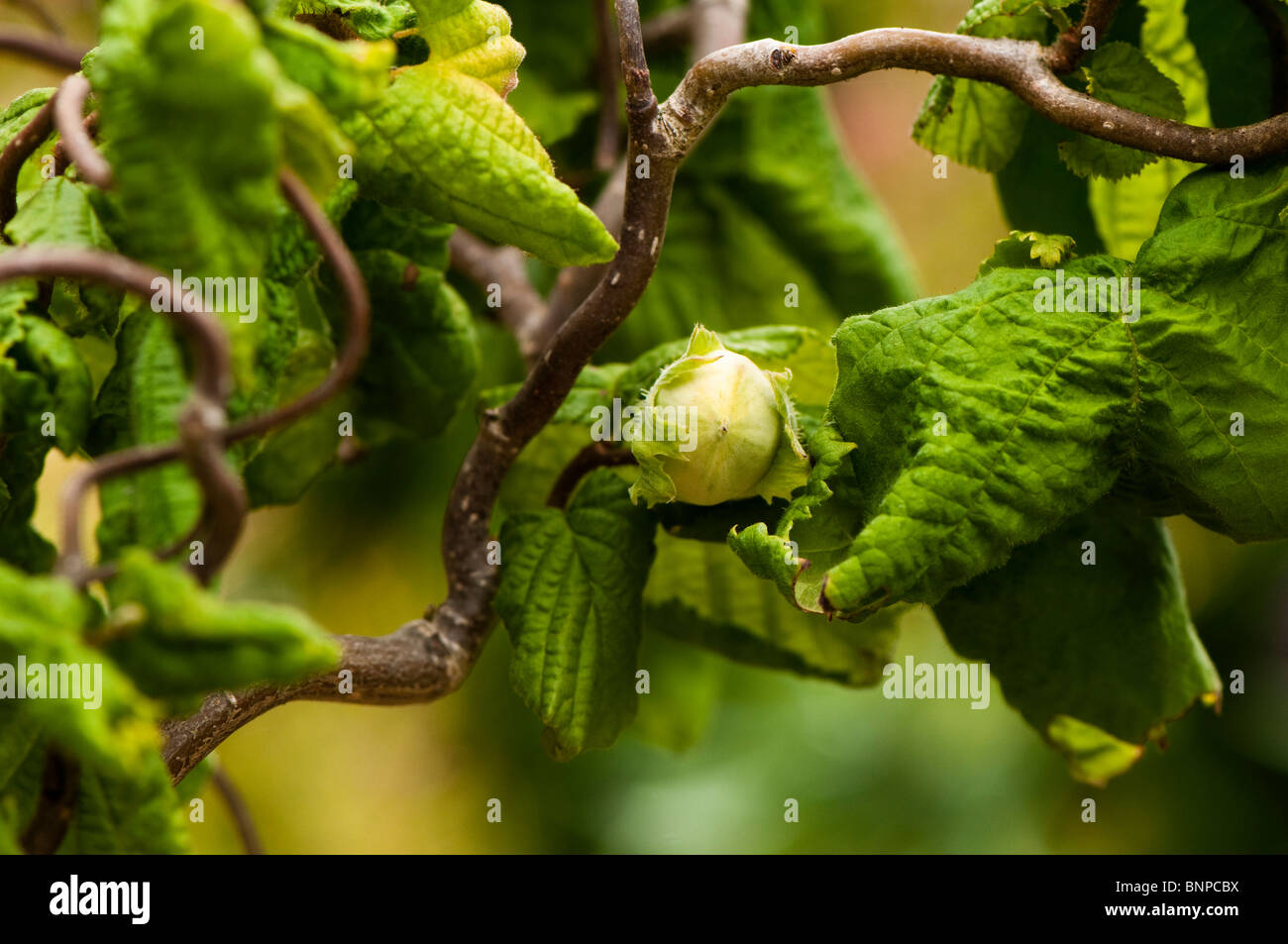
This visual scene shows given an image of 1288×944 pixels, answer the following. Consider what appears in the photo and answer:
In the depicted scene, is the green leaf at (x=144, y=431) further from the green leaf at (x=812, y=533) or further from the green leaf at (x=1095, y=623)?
the green leaf at (x=1095, y=623)

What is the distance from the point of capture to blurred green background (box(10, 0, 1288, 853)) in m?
1.06

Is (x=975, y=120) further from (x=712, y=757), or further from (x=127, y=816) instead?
(x=712, y=757)

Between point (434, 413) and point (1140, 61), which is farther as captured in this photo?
point (434, 413)

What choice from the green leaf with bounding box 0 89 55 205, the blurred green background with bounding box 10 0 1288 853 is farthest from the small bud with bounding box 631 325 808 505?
the blurred green background with bounding box 10 0 1288 853

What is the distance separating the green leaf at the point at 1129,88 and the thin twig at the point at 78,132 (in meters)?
0.33

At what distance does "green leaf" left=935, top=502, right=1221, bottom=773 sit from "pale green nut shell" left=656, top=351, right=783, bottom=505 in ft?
0.42

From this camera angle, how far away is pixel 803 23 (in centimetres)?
80

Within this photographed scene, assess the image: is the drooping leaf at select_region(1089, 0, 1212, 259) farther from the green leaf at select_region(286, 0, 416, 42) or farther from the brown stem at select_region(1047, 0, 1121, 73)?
the green leaf at select_region(286, 0, 416, 42)

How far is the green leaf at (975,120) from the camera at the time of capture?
1.54ft

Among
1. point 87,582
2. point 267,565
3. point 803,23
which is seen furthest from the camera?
point 267,565

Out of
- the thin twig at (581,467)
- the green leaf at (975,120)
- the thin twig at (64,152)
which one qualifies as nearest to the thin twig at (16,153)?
the thin twig at (64,152)
